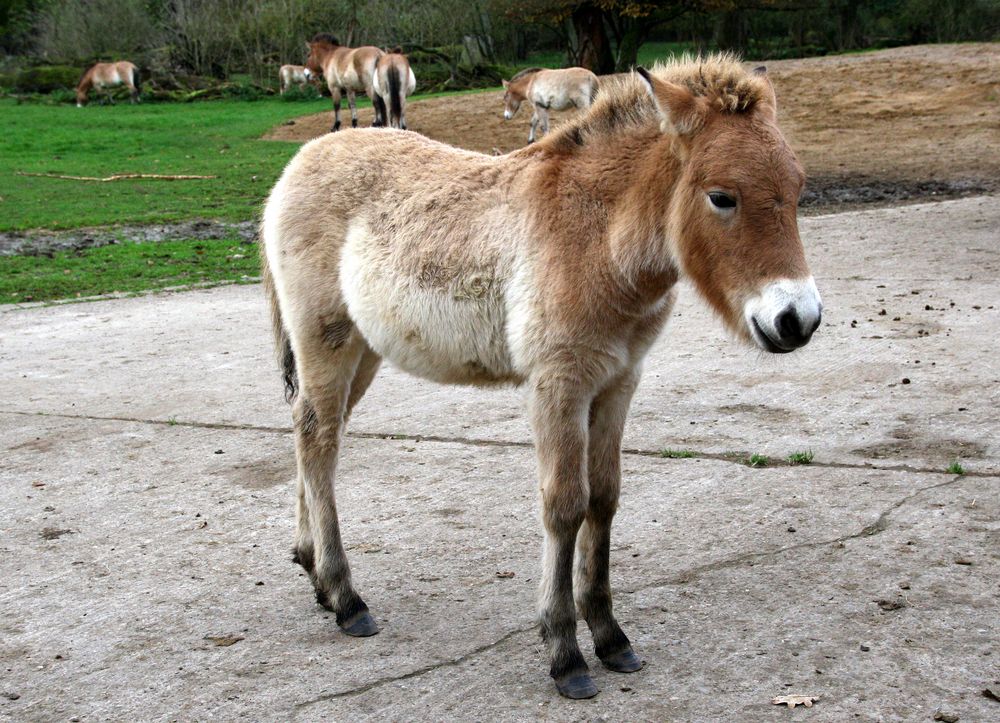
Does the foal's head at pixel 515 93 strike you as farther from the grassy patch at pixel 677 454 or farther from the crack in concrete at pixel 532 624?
the grassy patch at pixel 677 454

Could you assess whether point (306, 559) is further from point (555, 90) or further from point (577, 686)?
point (555, 90)

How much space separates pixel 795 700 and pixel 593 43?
99.6 ft

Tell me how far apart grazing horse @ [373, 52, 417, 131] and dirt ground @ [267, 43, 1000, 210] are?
574mm

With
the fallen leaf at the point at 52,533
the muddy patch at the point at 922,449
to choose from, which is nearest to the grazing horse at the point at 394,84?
the muddy patch at the point at 922,449

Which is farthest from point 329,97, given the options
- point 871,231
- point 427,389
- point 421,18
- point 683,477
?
point 683,477

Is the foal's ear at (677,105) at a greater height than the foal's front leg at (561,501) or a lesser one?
greater

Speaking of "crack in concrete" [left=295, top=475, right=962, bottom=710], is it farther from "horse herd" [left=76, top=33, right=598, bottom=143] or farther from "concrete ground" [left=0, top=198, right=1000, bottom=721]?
"horse herd" [left=76, top=33, right=598, bottom=143]

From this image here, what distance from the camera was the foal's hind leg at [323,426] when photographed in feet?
13.2

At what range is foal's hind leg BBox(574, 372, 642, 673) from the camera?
142 inches

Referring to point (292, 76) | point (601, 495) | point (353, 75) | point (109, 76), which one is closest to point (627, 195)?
point (601, 495)

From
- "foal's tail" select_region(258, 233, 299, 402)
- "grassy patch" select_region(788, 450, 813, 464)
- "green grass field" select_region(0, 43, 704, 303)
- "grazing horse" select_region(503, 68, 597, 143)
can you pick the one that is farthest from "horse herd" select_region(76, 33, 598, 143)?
"foal's tail" select_region(258, 233, 299, 402)

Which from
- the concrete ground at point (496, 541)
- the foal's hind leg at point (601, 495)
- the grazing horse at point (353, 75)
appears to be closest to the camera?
the concrete ground at point (496, 541)

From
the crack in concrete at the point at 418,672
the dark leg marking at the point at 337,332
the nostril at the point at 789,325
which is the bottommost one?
the crack in concrete at the point at 418,672

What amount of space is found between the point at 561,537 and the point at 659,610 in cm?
63
